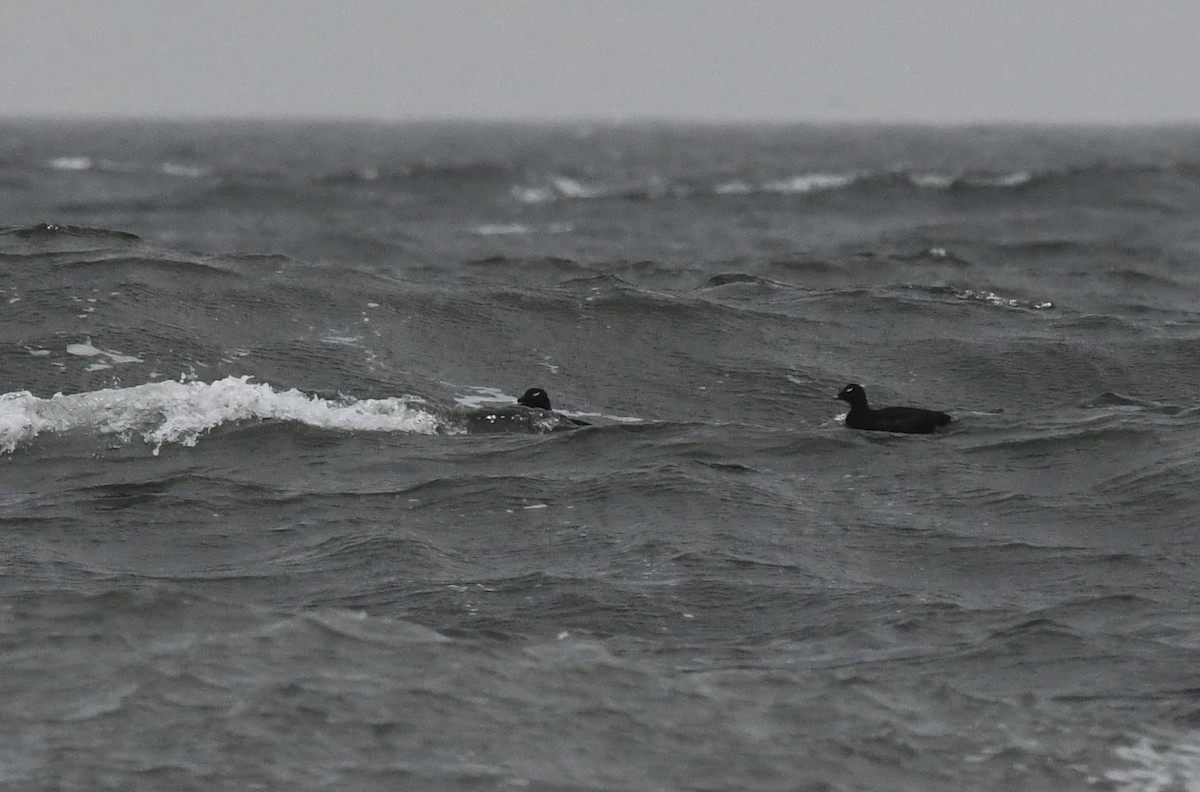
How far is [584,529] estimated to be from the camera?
11.7 meters

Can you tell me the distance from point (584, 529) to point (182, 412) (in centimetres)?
426

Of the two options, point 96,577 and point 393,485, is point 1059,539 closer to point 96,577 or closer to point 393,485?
point 393,485

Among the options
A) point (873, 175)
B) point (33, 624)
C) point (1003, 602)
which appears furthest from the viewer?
point (873, 175)

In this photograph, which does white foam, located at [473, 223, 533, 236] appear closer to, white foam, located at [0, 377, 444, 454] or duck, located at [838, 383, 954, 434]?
white foam, located at [0, 377, 444, 454]

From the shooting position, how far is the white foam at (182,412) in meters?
13.9

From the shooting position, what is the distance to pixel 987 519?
12086 mm

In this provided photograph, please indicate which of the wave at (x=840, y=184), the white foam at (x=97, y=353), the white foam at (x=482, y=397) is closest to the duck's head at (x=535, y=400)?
the white foam at (x=482, y=397)

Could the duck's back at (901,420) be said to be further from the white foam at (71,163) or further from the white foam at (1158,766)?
the white foam at (71,163)

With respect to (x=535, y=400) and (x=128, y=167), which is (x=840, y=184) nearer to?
(x=128, y=167)

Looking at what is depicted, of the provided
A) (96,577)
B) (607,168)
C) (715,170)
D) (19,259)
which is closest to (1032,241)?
(19,259)

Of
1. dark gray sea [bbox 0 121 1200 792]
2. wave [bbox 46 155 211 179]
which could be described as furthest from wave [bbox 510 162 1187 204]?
dark gray sea [bbox 0 121 1200 792]

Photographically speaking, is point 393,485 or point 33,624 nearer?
point 33,624

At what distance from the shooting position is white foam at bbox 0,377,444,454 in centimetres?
1395

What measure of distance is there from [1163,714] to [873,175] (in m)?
52.1
